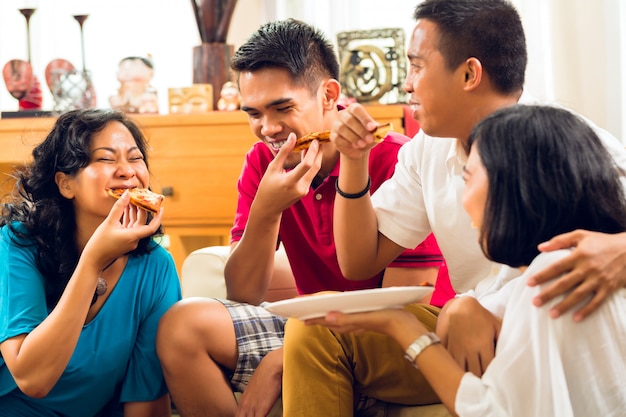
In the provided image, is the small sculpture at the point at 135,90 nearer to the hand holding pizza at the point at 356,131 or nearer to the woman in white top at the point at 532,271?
the hand holding pizza at the point at 356,131

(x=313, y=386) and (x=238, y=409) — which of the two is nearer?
(x=313, y=386)

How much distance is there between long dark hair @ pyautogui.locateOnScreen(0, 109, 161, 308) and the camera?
2.10m

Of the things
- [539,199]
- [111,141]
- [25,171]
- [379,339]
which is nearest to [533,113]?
[539,199]

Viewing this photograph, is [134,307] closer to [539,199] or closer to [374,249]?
[374,249]

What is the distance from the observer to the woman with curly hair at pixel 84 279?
1.94 m

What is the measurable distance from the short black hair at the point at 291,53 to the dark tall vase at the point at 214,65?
1.25m

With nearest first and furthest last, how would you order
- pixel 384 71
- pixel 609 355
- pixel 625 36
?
pixel 609 355 → pixel 625 36 → pixel 384 71

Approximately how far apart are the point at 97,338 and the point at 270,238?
478 millimetres

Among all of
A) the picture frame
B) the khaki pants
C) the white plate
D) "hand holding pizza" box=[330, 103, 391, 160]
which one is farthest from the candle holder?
the white plate

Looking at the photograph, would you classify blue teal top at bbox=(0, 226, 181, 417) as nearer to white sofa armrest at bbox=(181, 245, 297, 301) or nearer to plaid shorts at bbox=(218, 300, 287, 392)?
plaid shorts at bbox=(218, 300, 287, 392)

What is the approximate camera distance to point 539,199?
144cm

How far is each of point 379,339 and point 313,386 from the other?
159 millimetres

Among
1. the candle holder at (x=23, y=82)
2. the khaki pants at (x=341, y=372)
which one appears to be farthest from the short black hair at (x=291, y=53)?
the candle holder at (x=23, y=82)

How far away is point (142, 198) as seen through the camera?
2.05 metres
